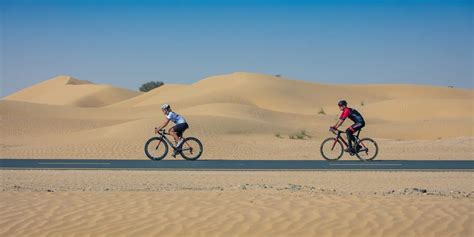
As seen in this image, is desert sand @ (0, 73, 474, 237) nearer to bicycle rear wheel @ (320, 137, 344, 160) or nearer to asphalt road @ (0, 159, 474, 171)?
asphalt road @ (0, 159, 474, 171)

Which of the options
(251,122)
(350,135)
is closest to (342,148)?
(350,135)

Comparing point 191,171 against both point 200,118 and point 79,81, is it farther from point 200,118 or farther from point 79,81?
point 79,81

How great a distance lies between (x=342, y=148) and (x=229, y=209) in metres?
12.2

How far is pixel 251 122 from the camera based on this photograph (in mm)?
45312

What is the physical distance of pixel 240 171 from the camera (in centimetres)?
1916

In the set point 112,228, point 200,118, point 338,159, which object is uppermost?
point 200,118

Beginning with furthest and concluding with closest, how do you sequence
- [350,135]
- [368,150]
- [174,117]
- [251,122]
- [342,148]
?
1. [251,122]
2. [368,150]
3. [342,148]
4. [174,117]
5. [350,135]

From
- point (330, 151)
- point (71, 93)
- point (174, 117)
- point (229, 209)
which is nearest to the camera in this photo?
point (229, 209)

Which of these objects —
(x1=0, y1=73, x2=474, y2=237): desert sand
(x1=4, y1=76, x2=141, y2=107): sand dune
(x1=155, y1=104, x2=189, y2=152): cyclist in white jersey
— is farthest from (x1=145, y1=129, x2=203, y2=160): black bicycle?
(x1=4, y1=76, x2=141, y2=107): sand dune

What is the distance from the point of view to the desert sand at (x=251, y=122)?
94.4 feet

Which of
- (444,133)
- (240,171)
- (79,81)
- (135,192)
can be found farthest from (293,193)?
(79,81)

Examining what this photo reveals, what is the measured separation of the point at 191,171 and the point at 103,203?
287 inches

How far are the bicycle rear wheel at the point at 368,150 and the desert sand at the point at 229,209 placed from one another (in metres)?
6.81

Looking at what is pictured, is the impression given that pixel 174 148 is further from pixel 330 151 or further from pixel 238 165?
pixel 330 151
